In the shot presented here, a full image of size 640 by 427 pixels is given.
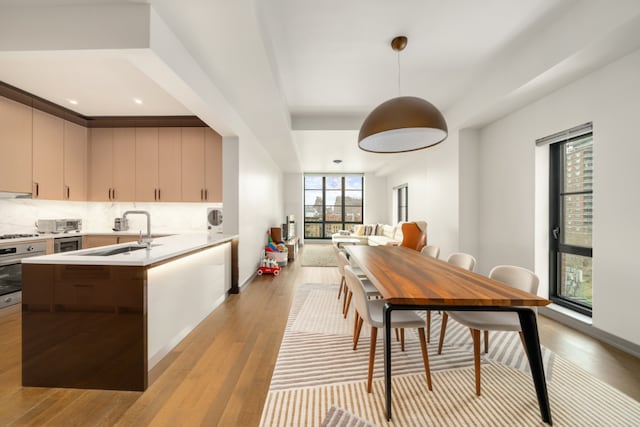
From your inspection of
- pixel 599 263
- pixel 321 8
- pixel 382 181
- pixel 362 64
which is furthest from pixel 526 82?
pixel 382 181

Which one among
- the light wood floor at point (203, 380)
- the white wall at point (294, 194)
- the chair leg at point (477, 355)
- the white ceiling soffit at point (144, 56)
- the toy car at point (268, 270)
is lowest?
the light wood floor at point (203, 380)

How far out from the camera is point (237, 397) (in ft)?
5.38

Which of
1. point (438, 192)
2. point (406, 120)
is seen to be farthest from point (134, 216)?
point (438, 192)

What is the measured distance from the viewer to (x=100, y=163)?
3953 millimetres

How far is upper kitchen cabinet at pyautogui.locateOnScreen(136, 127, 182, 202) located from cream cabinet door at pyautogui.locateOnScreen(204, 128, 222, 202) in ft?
1.40

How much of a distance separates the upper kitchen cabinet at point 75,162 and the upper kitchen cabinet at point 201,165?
1.43 meters

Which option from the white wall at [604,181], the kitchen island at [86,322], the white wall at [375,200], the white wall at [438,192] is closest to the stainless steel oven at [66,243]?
the kitchen island at [86,322]

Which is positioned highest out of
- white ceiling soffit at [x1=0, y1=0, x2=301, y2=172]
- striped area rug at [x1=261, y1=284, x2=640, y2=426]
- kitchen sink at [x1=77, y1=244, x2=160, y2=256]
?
white ceiling soffit at [x1=0, y1=0, x2=301, y2=172]

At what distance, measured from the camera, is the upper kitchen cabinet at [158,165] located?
3992 mm

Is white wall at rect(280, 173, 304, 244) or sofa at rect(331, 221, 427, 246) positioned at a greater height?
white wall at rect(280, 173, 304, 244)

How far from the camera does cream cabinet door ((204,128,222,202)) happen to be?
4020 millimetres

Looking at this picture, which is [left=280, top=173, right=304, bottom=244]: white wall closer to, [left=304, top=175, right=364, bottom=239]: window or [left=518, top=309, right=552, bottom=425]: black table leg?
[left=304, top=175, right=364, bottom=239]: window

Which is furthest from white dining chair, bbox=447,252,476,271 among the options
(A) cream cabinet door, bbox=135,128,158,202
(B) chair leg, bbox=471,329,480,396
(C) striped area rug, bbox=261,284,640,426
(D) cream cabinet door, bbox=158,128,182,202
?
(A) cream cabinet door, bbox=135,128,158,202

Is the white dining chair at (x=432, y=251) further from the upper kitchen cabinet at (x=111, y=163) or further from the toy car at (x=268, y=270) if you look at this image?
the upper kitchen cabinet at (x=111, y=163)
